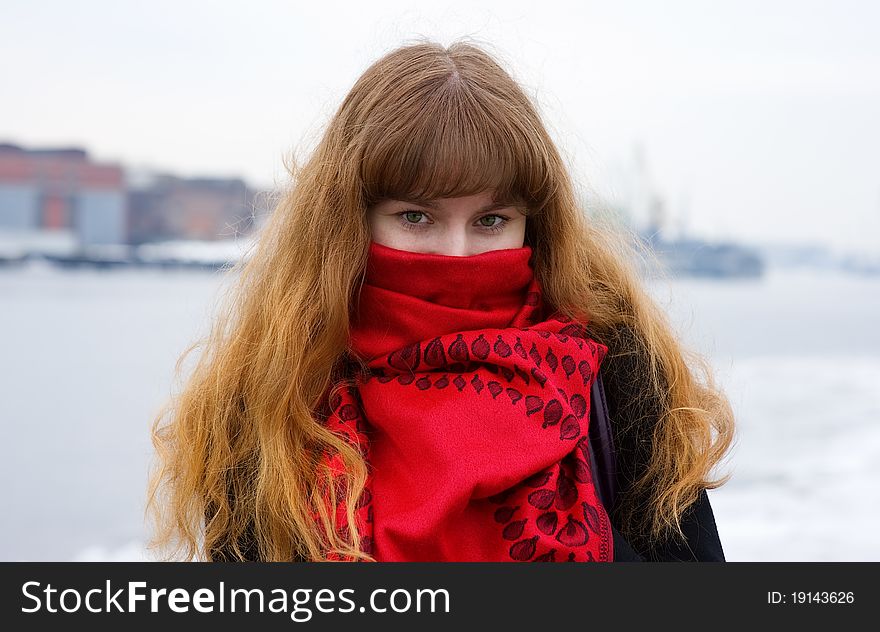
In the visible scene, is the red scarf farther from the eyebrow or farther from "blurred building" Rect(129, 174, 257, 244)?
"blurred building" Rect(129, 174, 257, 244)

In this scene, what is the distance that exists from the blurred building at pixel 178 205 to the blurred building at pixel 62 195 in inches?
3.0

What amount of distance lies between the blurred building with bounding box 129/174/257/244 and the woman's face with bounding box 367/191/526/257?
2.78 m

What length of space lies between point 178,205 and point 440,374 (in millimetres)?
3280

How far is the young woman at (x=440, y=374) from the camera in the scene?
4.26ft

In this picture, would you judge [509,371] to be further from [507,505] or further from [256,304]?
[256,304]

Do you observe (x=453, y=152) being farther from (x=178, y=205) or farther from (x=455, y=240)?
(x=178, y=205)

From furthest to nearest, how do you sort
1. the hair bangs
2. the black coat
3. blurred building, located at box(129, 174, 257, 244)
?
blurred building, located at box(129, 174, 257, 244) → the black coat → the hair bangs

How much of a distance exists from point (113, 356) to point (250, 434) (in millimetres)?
3312

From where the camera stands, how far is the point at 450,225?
4.40 ft

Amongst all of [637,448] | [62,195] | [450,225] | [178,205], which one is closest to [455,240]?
[450,225]

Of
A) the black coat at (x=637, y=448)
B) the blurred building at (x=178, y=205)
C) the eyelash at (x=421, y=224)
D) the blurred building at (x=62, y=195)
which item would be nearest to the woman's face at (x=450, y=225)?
the eyelash at (x=421, y=224)

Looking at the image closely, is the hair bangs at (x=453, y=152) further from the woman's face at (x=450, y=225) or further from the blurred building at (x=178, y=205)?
the blurred building at (x=178, y=205)

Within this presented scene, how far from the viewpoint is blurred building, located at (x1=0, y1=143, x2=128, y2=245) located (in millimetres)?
4145

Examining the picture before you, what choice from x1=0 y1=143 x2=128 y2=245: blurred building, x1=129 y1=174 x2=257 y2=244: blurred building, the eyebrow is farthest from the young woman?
x1=0 y1=143 x2=128 y2=245: blurred building
